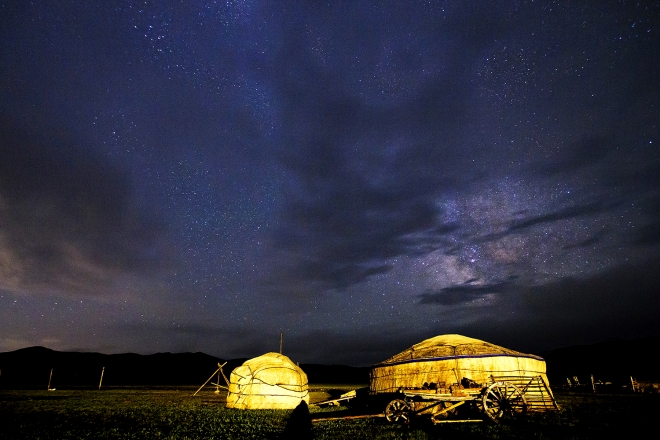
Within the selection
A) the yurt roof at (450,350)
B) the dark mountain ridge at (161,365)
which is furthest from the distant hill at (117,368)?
the yurt roof at (450,350)

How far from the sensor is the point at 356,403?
26000 mm

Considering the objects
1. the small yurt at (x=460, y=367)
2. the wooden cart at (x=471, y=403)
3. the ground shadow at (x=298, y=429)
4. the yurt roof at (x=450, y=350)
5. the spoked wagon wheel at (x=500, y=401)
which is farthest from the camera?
the yurt roof at (x=450, y=350)

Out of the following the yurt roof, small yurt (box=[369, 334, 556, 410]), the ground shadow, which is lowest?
the ground shadow

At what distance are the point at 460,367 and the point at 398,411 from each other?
262 inches

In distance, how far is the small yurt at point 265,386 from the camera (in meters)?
23.1

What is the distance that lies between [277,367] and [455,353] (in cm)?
1143

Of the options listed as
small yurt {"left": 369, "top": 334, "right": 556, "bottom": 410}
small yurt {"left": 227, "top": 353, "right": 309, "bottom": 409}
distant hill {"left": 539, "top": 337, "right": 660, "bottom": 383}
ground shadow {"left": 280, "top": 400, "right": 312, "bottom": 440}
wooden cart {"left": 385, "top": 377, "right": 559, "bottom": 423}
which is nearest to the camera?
ground shadow {"left": 280, "top": 400, "right": 312, "bottom": 440}

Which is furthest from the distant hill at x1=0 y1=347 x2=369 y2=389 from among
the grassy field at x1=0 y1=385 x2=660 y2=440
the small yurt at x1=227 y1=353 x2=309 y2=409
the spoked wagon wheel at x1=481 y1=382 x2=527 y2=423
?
the spoked wagon wheel at x1=481 y1=382 x2=527 y2=423

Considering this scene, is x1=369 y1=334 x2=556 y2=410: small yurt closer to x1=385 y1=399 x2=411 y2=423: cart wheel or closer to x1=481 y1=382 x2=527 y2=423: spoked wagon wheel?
x1=481 y1=382 x2=527 y2=423: spoked wagon wheel

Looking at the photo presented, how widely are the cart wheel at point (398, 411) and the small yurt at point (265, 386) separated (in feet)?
→ 34.7

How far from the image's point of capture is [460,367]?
2012cm

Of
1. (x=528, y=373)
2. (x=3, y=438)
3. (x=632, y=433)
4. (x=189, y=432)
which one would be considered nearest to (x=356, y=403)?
(x=528, y=373)

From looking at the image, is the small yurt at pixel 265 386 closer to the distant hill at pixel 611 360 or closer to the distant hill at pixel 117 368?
the distant hill at pixel 117 368

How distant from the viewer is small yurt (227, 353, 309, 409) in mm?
23125
